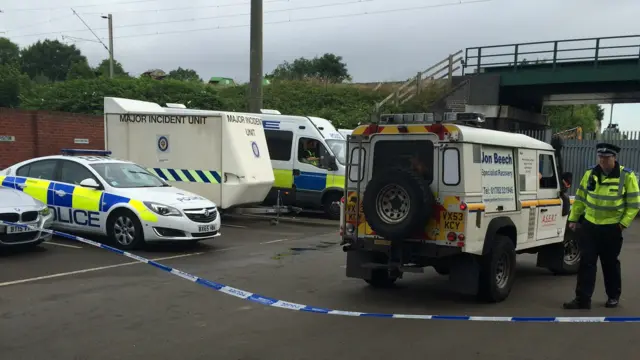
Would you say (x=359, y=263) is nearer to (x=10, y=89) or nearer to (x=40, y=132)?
(x=40, y=132)

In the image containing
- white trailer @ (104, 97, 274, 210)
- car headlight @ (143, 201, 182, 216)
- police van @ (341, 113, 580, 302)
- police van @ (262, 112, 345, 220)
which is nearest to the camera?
police van @ (341, 113, 580, 302)

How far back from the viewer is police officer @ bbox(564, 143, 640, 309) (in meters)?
6.34

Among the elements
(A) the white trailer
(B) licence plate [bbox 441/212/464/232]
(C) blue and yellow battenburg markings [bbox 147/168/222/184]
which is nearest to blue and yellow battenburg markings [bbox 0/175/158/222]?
(C) blue and yellow battenburg markings [bbox 147/168/222/184]

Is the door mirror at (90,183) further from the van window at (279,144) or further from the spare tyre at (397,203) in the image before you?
the van window at (279,144)

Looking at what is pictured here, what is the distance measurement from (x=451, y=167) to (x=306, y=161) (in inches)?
372

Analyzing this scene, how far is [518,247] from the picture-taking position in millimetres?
7480

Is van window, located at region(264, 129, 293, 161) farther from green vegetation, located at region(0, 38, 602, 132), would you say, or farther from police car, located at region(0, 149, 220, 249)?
green vegetation, located at region(0, 38, 602, 132)

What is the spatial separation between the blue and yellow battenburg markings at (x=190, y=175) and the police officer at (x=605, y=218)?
8.75 m

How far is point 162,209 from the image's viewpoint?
9727mm

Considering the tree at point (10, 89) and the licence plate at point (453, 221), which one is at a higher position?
the tree at point (10, 89)

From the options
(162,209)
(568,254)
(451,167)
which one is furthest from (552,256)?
(162,209)

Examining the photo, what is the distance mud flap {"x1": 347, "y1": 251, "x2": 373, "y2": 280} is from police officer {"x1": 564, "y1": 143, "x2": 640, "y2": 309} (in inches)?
90.1

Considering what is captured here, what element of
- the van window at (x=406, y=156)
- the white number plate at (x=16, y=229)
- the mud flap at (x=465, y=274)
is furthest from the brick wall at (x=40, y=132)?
the mud flap at (x=465, y=274)

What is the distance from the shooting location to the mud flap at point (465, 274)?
21.5ft
